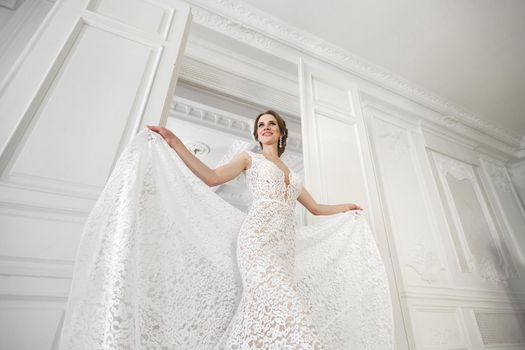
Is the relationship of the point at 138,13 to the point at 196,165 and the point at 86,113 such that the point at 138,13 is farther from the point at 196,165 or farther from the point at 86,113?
the point at 196,165

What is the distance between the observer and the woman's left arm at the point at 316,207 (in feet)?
5.89

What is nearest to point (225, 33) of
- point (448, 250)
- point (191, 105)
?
point (191, 105)

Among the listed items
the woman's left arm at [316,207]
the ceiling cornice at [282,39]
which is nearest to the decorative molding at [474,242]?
the ceiling cornice at [282,39]

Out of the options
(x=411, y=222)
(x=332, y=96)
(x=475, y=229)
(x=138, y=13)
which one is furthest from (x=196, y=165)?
(x=475, y=229)

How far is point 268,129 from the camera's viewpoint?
192 cm

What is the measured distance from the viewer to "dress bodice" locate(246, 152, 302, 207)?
138 centimetres

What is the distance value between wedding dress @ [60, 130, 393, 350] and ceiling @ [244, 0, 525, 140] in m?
2.30

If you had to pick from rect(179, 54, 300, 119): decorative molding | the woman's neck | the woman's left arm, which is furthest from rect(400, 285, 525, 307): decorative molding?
rect(179, 54, 300, 119): decorative molding

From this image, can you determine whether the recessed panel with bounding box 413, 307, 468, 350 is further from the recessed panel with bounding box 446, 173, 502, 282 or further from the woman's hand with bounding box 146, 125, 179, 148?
the woman's hand with bounding box 146, 125, 179, 148

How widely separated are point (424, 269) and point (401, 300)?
69 centimetres

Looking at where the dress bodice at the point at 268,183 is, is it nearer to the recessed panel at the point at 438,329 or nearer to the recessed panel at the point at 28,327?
the recessed panel at the point at 28,327

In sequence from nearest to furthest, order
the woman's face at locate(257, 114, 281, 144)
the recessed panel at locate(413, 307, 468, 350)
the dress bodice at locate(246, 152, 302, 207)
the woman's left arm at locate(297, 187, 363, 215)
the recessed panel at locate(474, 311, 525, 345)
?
1. the dress bodice at locate(246, 152, 302, 207)
2. the woman's left arm at locate(297, 187, 363, 215)
3. the woman's face at locate(257, 114, 281, 144)
4. the recessed panel at locate(413, 307, 468, 350)
5. the recessed panel at locate(474, 311, 525, 345)

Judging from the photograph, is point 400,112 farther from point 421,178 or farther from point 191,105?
point 191,105

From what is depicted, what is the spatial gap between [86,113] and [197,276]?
114 centimetres
